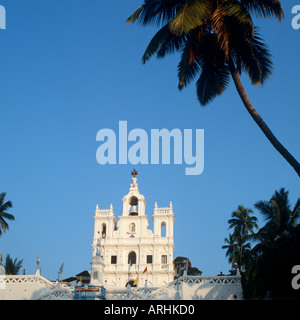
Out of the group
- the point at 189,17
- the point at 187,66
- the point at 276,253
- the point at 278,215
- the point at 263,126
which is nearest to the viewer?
the point at 189,17

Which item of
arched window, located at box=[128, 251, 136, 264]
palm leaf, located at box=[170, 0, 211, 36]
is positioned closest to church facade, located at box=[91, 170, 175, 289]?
arched window, located at box=[128, 251, 136, 264]

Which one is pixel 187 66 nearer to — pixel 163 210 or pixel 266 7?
pixel 266 7

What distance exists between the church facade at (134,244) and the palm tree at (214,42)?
36.2 metres

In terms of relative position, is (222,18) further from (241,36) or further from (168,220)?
(168,220)

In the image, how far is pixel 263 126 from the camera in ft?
59.9

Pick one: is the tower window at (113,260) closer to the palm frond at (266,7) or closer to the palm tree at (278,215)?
the palm tree at (278,215)

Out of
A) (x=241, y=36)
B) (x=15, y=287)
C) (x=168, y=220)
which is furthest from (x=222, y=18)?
(x=168, y=220)

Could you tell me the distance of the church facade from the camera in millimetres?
53750

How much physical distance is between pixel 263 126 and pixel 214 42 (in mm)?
5292

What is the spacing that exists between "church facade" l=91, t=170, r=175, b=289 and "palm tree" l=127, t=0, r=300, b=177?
3620 centimetres

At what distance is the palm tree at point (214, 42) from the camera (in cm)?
1848

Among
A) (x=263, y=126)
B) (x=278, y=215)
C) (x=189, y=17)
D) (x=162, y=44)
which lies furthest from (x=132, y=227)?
(x=189, y=17)

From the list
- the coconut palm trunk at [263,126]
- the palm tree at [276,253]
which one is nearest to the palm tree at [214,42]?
the coconut palm trunk at [263,126]

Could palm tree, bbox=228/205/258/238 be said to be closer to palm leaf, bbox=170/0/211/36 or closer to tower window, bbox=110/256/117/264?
tower window, bbox=110/256/117/264
